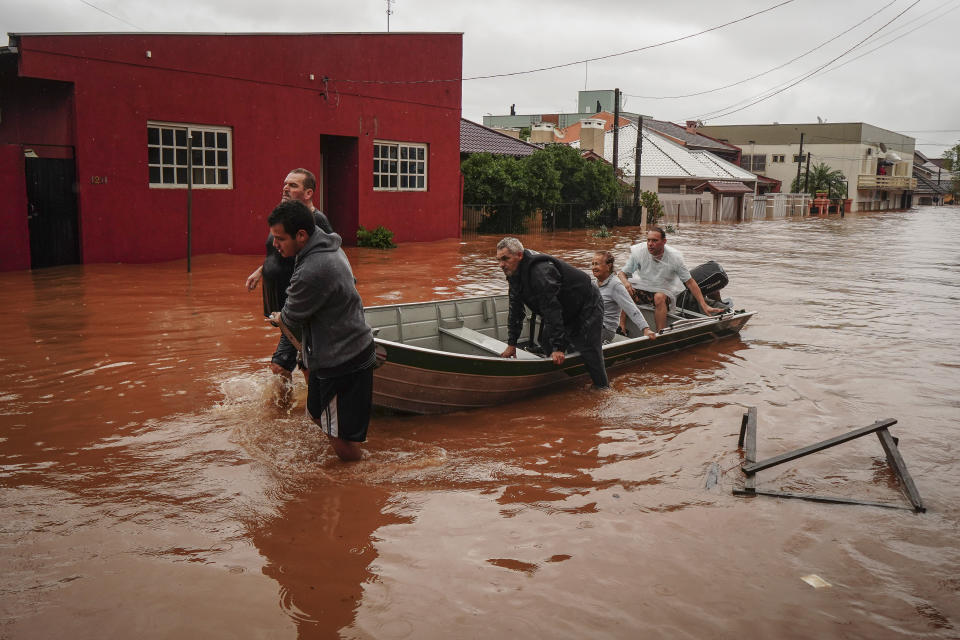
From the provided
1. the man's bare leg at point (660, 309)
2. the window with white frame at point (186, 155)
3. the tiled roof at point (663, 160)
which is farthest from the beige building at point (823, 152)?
the man's bare leg at point (660, 309)

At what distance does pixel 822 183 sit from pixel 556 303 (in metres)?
69.6

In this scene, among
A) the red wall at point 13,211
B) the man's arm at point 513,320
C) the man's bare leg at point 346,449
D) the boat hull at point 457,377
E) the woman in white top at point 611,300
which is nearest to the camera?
the man's bare leg at point 346,449

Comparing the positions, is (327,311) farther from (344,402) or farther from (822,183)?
(822,183)

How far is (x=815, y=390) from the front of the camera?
886cm

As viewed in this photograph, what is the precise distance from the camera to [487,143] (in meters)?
31.6

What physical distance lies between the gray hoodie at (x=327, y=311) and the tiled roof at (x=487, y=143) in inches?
980

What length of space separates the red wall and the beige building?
6876 cm

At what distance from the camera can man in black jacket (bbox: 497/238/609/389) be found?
7.45 meters

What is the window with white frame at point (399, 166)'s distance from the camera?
22.0m

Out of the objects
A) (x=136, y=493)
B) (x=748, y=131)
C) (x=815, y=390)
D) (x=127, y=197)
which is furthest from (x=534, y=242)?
(x=748, y=131)

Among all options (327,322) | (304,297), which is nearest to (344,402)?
(327,322)

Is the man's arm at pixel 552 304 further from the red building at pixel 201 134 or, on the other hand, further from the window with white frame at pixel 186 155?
the window with white frame at pixel 186 155

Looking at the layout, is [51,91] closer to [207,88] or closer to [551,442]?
[207,88]

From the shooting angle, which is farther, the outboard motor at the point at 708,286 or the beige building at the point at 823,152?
the beige building at the point at 823,152
